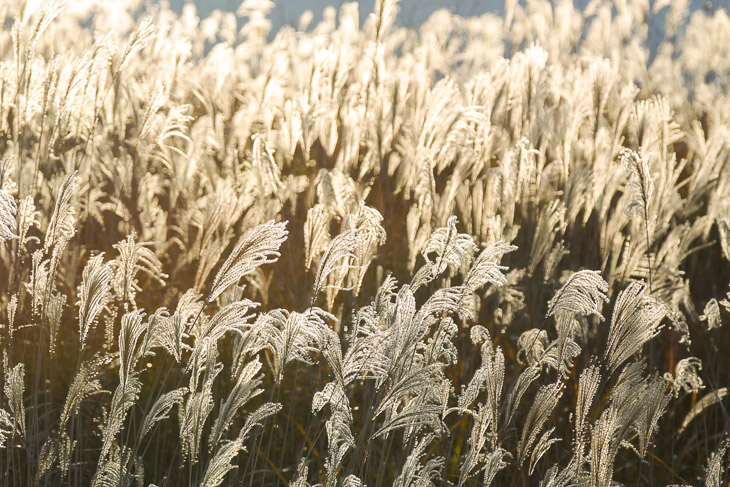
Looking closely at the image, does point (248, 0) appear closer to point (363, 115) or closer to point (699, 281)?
point (363, 115)

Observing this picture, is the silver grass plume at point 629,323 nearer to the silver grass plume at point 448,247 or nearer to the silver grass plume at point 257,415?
the silver grass plume at point 448,247

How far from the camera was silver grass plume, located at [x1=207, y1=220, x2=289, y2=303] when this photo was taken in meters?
1.54

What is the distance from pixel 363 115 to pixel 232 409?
2144mm

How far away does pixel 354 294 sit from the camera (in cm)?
207

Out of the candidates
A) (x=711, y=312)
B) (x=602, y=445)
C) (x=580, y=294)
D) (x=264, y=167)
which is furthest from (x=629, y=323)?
(x=264, y=167)

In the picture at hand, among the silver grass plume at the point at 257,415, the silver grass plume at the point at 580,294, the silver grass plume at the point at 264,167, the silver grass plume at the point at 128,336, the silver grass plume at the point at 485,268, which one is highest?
the silver grass plume at the point at 264,167

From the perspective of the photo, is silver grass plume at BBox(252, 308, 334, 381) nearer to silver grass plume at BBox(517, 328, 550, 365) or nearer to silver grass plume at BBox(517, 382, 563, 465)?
silver grass plume at BBox(517, 382, 563, 465)

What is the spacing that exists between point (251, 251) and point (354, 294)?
55cm

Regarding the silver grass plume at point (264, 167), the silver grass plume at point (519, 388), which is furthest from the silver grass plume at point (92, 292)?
the silver grass plume at point (264, 167)

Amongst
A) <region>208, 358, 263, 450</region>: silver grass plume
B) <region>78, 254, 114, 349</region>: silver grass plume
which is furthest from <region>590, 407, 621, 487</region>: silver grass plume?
<region>78, 254, 114, 349</region>: silver grass plume

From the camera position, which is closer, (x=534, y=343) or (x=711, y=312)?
(x=534, y=343)

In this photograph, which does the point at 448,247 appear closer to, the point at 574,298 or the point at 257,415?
the point at 574,298

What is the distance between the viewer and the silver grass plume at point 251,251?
5.06 feet

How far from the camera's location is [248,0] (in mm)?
6223
